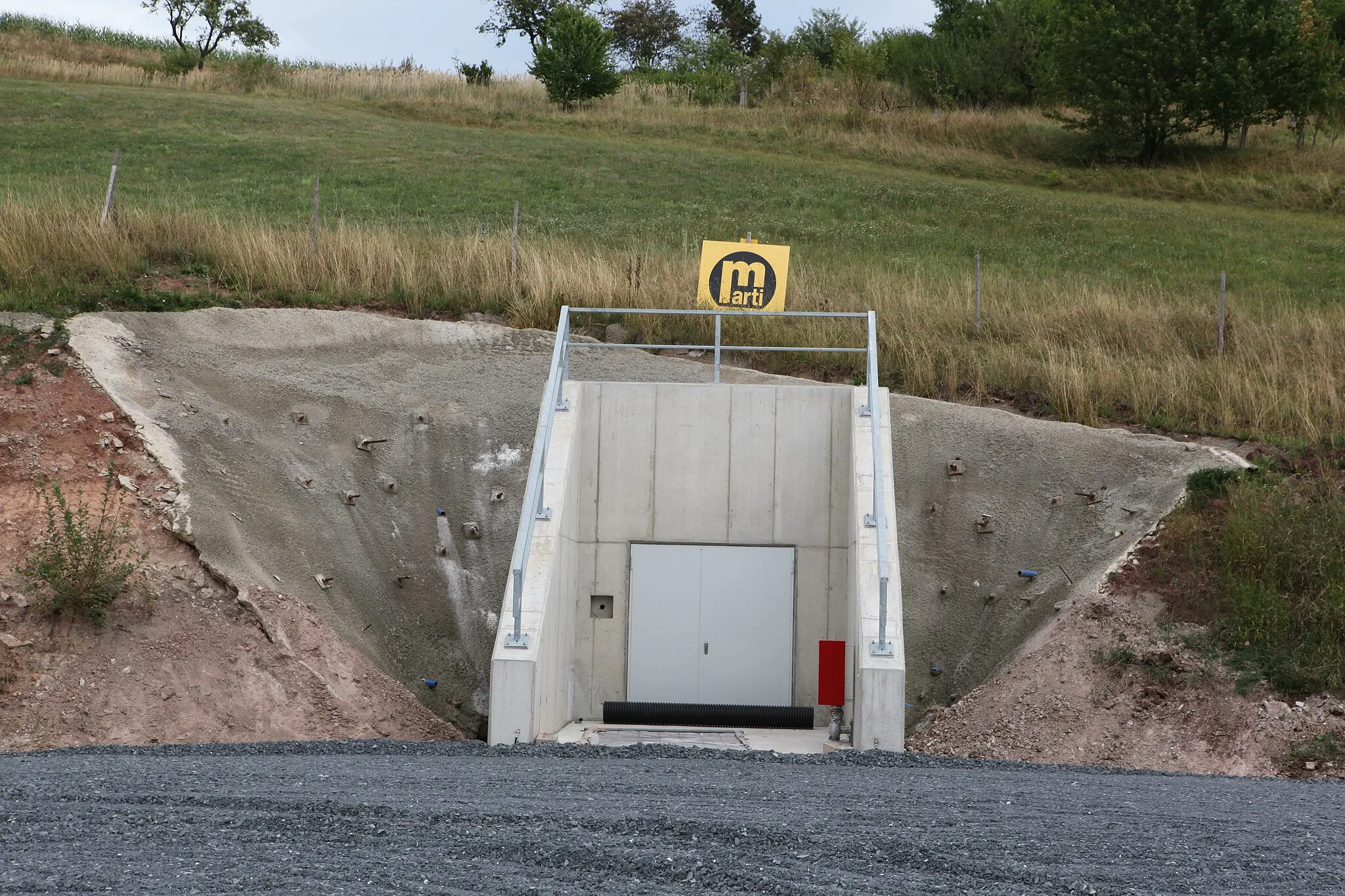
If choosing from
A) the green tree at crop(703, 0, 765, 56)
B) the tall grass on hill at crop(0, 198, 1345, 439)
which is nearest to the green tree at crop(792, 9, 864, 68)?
the green tree at crop(703, 0, 765, 56)

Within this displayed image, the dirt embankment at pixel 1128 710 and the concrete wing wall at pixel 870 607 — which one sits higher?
the concrete wing wall at pixel 870 607

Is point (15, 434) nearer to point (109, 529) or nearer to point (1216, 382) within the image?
point (109, 529)

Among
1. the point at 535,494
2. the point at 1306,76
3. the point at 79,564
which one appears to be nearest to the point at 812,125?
the point at 1306,76

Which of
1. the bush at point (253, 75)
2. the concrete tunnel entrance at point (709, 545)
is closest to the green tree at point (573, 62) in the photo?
the bush at point (253, 75)

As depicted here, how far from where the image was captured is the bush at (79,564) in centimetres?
1050

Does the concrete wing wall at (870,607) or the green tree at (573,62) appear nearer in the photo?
the concrete wing wall at (870,607)

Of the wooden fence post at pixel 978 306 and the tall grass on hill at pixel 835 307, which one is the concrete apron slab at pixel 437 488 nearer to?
the tall grass on hill at pixel 835 307

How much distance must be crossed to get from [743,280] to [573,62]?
28884 mm

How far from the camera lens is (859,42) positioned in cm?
6306

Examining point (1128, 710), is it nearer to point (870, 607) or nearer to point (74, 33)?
point (870, 607)

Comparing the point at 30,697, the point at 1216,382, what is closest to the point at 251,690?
the point at 30,697

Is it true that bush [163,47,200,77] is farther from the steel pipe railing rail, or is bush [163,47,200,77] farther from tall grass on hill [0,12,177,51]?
the steel pipe railing rail

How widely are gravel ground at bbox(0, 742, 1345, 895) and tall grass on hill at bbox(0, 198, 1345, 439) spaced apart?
778cm

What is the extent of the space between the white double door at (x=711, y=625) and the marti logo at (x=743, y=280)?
3566 mm
